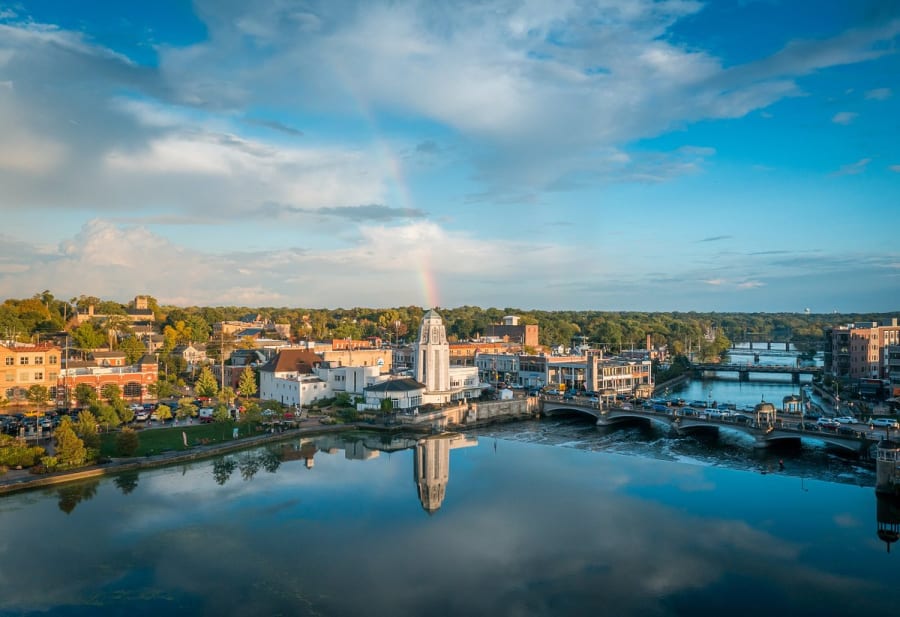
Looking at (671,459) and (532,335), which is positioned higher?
(532,335)

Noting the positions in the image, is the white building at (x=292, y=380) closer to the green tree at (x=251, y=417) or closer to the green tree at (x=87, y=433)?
the green tree at (x=251, y=417)

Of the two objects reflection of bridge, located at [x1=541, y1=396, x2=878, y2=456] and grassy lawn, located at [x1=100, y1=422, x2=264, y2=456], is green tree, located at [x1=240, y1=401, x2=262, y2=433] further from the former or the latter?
reflection of bridge, located at [x1=541, y1=396, x2=878, y2=456]

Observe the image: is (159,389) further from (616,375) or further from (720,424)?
(616,375)

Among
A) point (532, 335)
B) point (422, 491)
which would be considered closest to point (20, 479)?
point (422, 491)

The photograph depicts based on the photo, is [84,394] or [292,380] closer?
[84,394]

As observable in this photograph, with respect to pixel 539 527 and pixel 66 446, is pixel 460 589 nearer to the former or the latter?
pixel 539 527

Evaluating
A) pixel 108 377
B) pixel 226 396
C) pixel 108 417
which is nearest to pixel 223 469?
pixel 108 417

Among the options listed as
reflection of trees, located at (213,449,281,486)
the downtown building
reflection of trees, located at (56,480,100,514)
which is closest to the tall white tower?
reflection of trees, located at (213,449,281,486)
